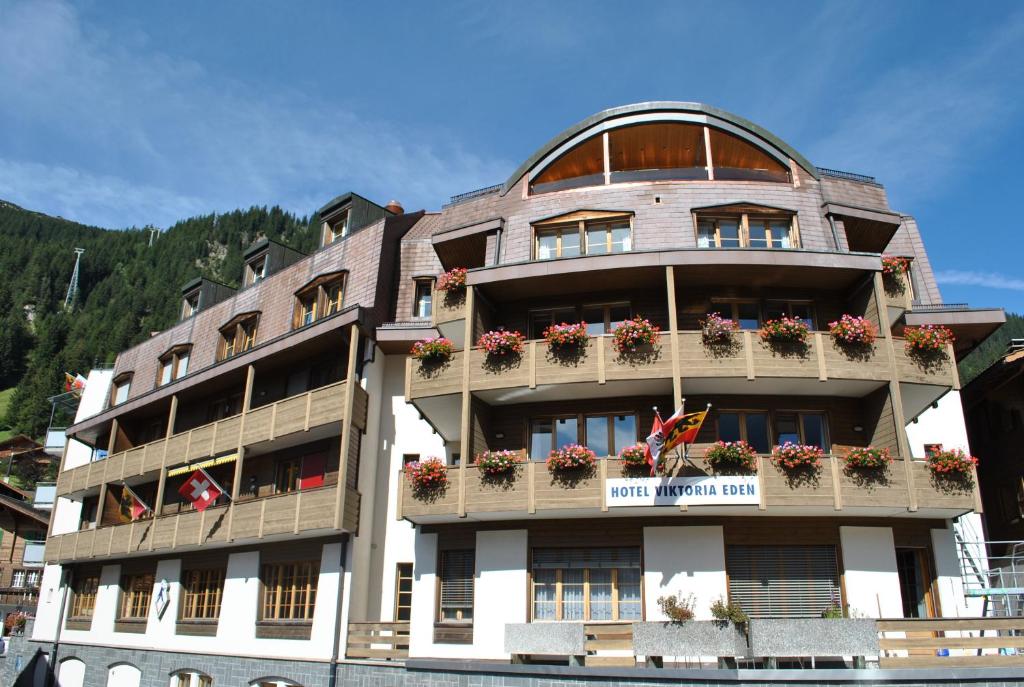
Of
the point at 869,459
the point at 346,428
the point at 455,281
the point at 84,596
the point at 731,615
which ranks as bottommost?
the point at 731,615

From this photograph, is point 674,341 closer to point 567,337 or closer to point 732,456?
→ point 567,337

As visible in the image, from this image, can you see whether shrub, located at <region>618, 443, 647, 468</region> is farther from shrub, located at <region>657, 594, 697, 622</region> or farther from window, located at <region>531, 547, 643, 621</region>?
shrub, located at <region>657, 594, 697, 622</region>

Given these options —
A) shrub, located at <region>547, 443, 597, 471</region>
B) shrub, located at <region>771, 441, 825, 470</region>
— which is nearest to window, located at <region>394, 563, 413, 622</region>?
shrub, located at <region>547, 443, 597, 471</region>

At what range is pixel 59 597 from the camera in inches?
1389

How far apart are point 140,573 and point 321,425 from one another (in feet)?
40.8

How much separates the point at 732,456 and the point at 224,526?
15.9 meters

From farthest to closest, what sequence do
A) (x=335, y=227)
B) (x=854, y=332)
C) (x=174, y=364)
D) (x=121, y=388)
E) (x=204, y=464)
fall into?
(x=121, y=388)
(x=174, y=364)
(x=335, y=227)
(x=204, y=464)
(x=854, y=332)

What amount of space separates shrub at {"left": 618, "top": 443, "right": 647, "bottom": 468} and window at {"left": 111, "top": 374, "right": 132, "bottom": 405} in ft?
88.9

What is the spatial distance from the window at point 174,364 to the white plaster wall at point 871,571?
83.9 feet

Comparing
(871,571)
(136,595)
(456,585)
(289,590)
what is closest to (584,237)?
(456,585)

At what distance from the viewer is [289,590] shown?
81.2 ft

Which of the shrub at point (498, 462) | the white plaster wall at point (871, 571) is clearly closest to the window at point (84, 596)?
the shrub at point (498, 462)

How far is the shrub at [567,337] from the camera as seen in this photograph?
20.3 m

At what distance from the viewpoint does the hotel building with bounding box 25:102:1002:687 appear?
19.0 meters
